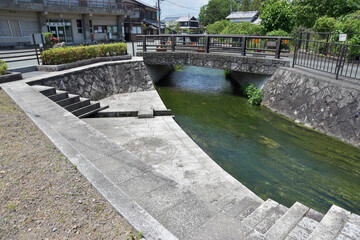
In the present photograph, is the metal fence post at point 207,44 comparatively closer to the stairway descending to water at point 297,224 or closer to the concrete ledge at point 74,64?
the concrete ledge at point 74,64

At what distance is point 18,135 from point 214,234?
441 centimetres

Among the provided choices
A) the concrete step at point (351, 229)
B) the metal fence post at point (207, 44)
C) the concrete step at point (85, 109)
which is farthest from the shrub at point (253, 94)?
the concrete step at point (351, 229)

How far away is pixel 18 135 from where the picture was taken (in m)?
4.95


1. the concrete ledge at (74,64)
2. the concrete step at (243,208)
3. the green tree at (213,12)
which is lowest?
the concrete step at (243,208)

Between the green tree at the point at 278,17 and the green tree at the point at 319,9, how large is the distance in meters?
8.63

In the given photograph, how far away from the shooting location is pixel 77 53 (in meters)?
12.4

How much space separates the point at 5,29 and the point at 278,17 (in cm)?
2188

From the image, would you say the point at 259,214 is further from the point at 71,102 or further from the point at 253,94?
the point at 253,94

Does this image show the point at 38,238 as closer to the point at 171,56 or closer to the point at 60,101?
the point at 60,101

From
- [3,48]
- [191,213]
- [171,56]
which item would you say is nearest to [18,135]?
[191,213]

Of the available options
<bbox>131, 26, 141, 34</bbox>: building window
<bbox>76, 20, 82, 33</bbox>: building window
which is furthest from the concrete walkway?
<bbox>131, 26, 141, 34</bbox>: building window

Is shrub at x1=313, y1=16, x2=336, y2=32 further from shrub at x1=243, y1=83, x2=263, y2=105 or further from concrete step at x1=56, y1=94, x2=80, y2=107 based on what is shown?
concrete step at x1=56, y1=94, x2=80, y2=107

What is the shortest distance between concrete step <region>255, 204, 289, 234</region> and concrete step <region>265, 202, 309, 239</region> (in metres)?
0.15

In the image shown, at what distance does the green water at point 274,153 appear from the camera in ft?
18.0
